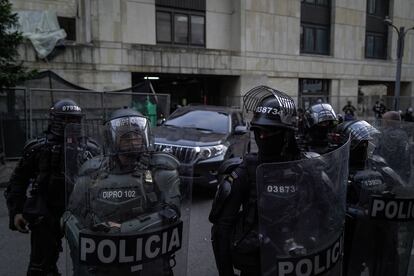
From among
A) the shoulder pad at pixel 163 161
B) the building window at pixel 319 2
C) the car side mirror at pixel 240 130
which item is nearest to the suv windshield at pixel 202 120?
the car side mirror at pixel 240 130

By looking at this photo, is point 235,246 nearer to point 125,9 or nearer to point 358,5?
point 125,9

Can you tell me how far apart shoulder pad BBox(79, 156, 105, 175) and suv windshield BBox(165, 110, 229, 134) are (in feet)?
18.8

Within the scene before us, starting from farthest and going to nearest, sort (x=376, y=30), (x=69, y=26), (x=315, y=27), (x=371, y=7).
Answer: (x=376, y=30)
(x=371, y=7)
(x=315, y=27)
(x=69, y=26)

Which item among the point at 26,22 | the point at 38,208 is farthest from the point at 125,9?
the point at 38,208

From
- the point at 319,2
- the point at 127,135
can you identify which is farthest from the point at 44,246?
the point at 319,2

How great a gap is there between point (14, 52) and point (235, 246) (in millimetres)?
8565

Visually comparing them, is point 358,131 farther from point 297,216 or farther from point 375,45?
point 375,45

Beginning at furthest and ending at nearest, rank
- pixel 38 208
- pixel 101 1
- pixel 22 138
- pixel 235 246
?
1. pixel 101 1
2. pixel 22 138
3. pixel 38 208
4. pixel 235 246

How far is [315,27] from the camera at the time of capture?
88.8 ft

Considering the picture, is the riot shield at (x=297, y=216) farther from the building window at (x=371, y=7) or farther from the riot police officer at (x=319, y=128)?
the building window at (x=371, y=7)

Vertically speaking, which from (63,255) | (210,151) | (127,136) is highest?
(127,136)

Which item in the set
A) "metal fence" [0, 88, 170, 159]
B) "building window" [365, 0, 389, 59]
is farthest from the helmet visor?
"building window" [365, 0, 389, 59]

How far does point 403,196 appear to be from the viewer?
2840 millimetres

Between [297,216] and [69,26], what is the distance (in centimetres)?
2093
